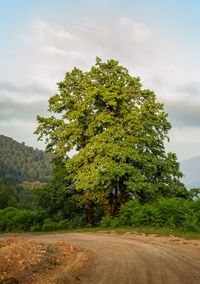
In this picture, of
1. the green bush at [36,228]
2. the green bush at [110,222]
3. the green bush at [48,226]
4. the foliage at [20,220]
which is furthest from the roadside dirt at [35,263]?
the foliage at [20,220]

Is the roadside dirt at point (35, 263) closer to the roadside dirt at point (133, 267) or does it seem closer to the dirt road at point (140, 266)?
the roadside dirt at point (133, 267)

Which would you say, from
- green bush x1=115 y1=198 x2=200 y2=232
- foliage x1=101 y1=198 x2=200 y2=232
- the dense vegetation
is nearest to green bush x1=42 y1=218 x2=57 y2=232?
the dense vegetation

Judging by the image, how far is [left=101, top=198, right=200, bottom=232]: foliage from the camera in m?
13.4

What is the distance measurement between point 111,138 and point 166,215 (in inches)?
276

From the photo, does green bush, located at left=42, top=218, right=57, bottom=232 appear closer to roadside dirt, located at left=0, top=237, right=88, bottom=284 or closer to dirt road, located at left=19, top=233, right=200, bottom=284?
dirt road, located at left=19, top=233, right=200, bottom=284

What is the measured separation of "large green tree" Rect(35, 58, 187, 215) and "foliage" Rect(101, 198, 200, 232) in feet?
5.64

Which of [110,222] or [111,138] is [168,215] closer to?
[110,222]

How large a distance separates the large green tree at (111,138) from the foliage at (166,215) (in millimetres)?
1718

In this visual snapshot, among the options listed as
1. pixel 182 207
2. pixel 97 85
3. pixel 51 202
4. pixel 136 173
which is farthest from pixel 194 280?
pixel 97 85

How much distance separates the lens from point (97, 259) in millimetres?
7191

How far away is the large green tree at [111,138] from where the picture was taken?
1733cm

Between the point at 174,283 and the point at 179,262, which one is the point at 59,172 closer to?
the point at 179,262

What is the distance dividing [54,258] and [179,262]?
3853 millimetres

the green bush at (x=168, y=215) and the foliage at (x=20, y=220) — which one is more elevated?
the green bush at (x=168, y=215)
